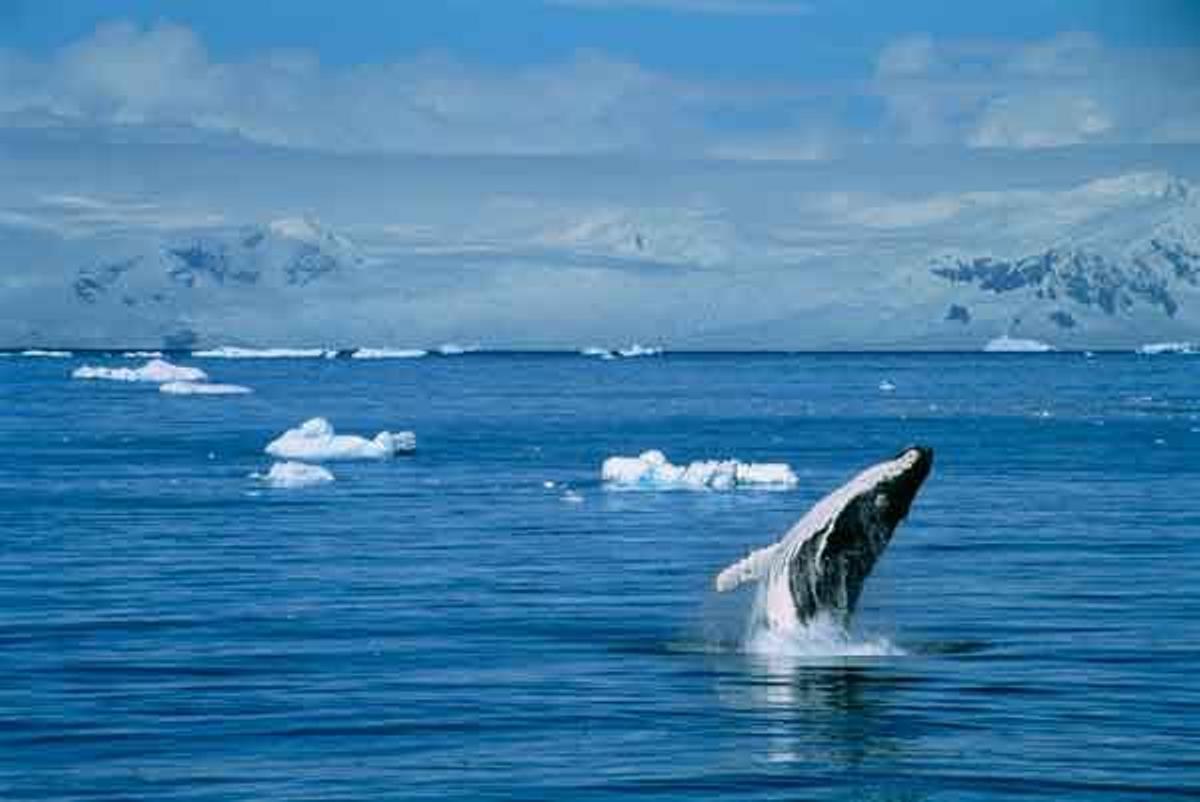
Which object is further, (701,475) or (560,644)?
(701,475)

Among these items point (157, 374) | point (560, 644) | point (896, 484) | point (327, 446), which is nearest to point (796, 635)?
point (896, 484)

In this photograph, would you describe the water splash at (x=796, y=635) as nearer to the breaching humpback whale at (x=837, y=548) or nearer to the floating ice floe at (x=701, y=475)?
the breaching humpback whale at (x=837, y=548)

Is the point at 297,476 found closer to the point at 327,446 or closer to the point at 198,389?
the point at 327,446

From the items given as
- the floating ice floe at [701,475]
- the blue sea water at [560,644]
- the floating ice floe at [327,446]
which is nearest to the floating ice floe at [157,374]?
the floating ice floe at [327,446]

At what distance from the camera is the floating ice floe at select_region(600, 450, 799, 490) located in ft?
193

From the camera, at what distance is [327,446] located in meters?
70.2

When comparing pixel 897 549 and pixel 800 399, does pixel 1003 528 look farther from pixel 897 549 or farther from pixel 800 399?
pixel 800 399

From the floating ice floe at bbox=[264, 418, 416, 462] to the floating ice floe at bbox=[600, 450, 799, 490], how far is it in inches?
517

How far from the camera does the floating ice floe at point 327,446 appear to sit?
70.2 meters

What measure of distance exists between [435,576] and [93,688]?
12.9 meters

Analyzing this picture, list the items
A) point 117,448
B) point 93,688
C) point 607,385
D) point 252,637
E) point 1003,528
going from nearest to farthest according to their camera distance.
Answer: point 93,688 → point 252,637 → point 1003,528 → point 117,448 → point 607,385

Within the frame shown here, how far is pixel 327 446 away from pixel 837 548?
1815 inches

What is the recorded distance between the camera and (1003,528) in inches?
1825

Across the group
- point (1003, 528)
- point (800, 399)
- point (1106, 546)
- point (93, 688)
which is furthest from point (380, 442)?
point (800, 399)
